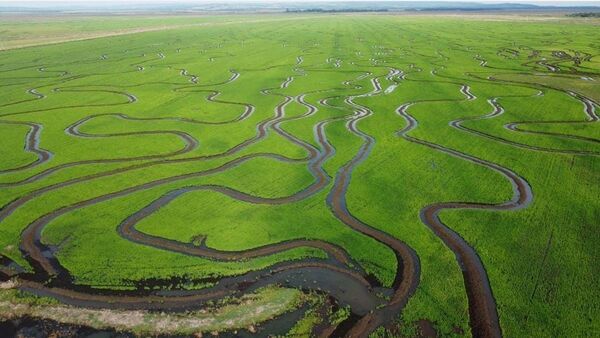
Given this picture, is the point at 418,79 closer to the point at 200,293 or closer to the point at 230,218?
the point at 230,218

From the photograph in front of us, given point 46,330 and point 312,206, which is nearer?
point 46,330

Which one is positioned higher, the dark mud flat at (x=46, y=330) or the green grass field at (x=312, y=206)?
the dark mud flat at (x=46, y=330)

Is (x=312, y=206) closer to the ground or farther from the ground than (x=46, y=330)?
closer to the ground

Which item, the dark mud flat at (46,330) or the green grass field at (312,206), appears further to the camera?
A: the green grass field at (312,206)

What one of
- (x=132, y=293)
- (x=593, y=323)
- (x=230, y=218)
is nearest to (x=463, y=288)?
(x=593, y=323)
